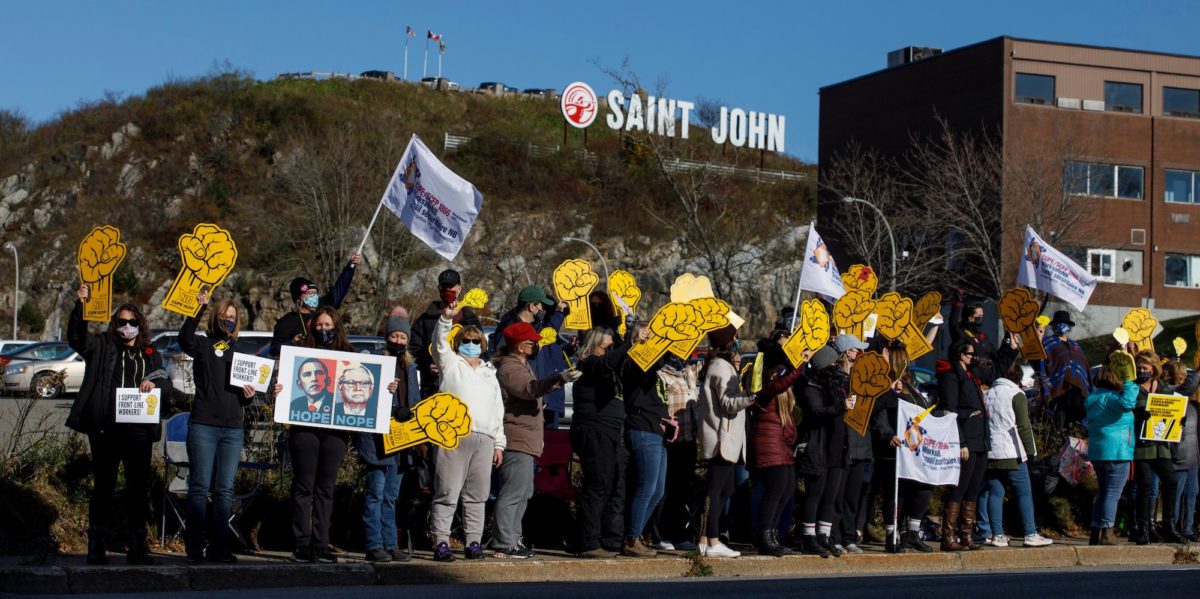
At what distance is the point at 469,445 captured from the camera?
32.5ft

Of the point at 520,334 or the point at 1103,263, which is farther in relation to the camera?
the point at 1103,263

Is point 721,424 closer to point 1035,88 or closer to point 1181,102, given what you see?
point 1035,88

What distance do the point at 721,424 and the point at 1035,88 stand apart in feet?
147

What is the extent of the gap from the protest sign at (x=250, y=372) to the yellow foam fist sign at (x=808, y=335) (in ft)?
12.8

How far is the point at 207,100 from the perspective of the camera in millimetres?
72562

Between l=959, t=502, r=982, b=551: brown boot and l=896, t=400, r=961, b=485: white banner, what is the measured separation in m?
0.46

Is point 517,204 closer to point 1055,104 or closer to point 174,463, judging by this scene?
point 1055,104

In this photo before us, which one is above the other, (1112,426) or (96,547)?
(1112,426)

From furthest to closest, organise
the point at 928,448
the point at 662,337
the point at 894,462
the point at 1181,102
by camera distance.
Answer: the point at 1181,102 → the point at 894,462 → the point at 928,448 → the point at 662,337

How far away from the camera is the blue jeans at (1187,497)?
13156mm

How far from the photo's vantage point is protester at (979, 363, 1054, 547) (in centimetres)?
1235

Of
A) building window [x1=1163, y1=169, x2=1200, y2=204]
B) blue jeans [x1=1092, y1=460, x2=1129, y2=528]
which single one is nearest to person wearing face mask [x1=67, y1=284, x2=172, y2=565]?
blue jeans [x1=1092, y1=460, x2=1129, y2=528]

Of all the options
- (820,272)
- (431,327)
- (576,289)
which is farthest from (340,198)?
(431,327)

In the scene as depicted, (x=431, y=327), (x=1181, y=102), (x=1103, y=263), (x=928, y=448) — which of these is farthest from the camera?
(x=1181, y=102)
